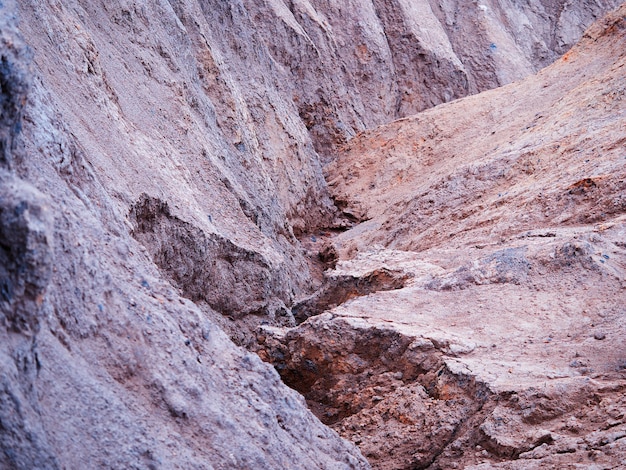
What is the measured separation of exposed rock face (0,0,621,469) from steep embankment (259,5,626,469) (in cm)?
6

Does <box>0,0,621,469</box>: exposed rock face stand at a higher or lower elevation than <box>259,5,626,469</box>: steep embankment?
higher

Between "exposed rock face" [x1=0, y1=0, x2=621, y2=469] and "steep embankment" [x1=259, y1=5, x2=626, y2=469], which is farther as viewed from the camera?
"steep embankment" [x1=259, y1=5, x2=626, y2=469]

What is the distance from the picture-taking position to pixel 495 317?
20.0 feet

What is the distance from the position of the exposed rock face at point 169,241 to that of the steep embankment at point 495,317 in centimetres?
6

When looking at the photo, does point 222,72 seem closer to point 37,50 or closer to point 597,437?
point 37,50

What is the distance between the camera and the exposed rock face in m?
2.79

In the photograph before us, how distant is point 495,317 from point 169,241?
9.13ft

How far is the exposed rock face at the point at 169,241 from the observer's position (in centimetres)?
279

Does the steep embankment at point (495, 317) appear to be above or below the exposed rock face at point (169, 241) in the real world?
Answer: below

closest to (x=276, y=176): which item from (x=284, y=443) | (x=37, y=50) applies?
(x=37, y=50)

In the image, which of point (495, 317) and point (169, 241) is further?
point (169, 241)

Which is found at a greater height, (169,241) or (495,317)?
(169,241)

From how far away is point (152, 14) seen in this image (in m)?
9.08

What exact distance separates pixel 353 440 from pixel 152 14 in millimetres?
6119
